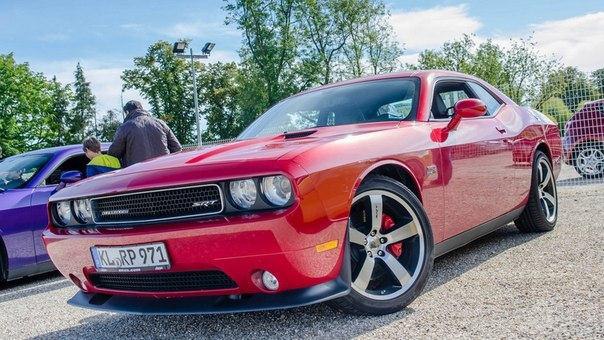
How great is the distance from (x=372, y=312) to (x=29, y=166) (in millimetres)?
5075

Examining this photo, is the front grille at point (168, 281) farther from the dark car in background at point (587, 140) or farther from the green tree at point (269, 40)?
the green tree at point (269, 40)

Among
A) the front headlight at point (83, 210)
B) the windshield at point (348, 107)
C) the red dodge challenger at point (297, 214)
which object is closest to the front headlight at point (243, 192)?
the red dodge challenger at point (297, 214)

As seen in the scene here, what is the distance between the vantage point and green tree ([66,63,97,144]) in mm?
71688

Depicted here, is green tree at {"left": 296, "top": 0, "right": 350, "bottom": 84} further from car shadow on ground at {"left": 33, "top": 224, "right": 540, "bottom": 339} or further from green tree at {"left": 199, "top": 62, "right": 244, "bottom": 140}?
car shadow on ground at {"left": 33, "top": 224, "right": 540, "bottom": 339}

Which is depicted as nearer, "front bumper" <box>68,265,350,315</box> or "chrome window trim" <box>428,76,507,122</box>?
"front bumper" <box>68,265,350,315</box>

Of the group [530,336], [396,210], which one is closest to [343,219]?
[396,210]

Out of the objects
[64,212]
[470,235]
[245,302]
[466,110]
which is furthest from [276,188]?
[470,235]

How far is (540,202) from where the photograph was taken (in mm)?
5391

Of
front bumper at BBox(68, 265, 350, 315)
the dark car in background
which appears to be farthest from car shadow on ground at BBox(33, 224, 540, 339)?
the dark car in background

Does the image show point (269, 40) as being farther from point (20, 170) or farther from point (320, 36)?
point (20, 170)

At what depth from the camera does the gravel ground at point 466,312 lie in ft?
9.55

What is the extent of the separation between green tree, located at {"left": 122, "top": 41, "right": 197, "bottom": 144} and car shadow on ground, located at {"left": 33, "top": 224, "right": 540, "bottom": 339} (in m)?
50.8

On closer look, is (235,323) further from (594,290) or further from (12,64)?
(12,64)

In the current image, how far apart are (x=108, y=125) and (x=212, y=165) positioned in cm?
7598
